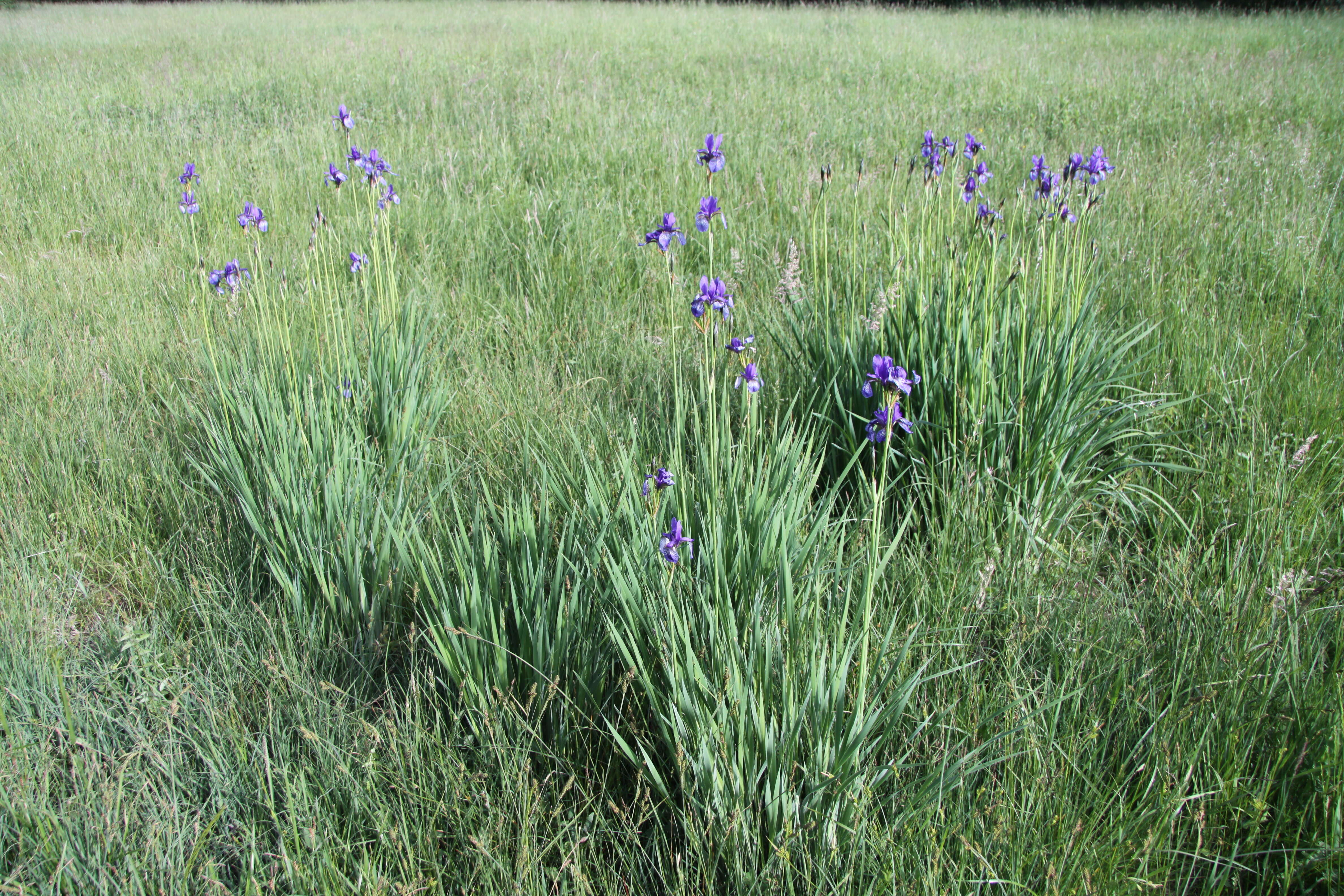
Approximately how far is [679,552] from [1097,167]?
2050mm

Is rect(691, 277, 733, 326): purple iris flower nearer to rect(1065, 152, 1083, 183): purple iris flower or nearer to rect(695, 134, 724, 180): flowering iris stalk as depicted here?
rect(695, 134, 724, 180): flowering iris stalk

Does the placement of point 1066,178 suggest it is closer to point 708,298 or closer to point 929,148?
point 929,148

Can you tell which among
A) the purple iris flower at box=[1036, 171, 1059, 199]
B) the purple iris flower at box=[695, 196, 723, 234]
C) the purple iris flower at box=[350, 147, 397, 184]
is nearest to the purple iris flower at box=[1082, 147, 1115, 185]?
the purple iris flower at box=[1036, 171, 1059, 199]

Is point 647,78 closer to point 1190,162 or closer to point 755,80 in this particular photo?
point 755,80

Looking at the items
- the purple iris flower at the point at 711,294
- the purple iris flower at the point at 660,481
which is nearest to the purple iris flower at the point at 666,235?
the purple iris flower at the point at 711,294

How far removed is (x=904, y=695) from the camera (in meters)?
1.33

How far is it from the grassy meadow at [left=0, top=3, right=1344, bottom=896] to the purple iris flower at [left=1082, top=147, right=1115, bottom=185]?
0.16m

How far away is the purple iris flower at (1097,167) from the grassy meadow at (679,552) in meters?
0.16

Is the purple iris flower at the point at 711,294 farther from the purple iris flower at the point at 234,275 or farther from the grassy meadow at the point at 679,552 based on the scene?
the purple iris flower at the point at 234,275

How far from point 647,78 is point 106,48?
873 centimetres

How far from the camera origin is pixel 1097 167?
242 cm

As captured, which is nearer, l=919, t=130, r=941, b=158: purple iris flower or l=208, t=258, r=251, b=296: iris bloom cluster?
l=208, t=258, r=251, b=296: iris bloom cluster

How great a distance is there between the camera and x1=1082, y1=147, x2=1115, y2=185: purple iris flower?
7.97ft

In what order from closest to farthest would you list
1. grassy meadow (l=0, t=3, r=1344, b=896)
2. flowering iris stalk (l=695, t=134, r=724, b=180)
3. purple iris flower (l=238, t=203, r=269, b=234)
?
grassy meadow (l=0, t=3, r=1344, b=896), flowering iris stalk (l=695, t=134, r=724, b=180), purple iris flower (l=238, t=203, r=269, b=234)
